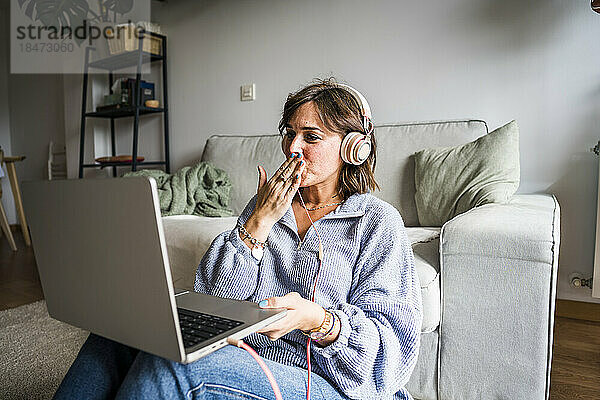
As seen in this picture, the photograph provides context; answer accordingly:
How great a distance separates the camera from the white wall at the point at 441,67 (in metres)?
2.08

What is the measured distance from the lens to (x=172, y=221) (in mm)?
2049

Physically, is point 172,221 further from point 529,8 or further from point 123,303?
point 529,8

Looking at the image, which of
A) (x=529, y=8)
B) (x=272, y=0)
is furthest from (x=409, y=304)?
(x=272, y=0)

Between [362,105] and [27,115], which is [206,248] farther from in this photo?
[27,115]

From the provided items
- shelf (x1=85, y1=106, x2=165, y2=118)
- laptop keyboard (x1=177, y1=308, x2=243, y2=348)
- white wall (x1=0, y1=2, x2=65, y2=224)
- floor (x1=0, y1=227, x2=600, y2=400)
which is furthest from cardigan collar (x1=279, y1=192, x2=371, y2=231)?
white wall (x1=0, y1=2, x2=65, y2=224)

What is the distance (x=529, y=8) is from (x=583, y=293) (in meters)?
1.23

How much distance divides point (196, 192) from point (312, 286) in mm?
1528

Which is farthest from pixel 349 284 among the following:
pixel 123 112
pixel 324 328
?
pixel 123 112

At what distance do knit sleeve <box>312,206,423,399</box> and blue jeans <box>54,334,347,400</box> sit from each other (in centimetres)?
5

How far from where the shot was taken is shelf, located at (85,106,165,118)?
333cm

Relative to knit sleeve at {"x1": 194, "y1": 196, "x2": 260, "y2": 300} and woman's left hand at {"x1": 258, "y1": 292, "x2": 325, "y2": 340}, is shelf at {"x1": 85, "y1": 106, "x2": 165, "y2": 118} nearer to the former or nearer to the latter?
knit sleeve at {"x1": 194, "y1": 196, "x2": 260, "y2": 300}

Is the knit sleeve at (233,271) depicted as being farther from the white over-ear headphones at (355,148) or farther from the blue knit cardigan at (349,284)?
the white over-ear headphones at (355,148)

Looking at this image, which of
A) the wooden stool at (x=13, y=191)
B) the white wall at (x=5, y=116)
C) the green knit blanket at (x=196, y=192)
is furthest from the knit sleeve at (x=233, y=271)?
the white wall at (x=5, y=116)

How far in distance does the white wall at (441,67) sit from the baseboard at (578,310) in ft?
0.10
